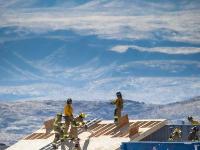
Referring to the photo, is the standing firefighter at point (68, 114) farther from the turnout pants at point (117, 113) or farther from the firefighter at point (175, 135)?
the firefighter at point (175, 135)

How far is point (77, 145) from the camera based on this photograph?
50.8 meters

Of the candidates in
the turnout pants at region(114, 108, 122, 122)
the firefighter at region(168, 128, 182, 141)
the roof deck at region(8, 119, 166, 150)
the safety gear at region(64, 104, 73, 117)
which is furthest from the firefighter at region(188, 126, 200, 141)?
the safety gear at region(64, 104, 73, 117)

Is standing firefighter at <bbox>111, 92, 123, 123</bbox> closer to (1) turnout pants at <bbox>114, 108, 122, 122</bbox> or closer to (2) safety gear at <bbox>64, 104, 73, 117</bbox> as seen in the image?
(1) turnout pants at <bbox>114, 108, 122, 122</bbox>

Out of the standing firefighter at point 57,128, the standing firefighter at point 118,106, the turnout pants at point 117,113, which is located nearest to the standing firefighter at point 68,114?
the standing firefighter at point 57,128

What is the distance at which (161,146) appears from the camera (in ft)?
142

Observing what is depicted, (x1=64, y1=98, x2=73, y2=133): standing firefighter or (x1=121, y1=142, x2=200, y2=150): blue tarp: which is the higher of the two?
(x1=64, y1=98, x2=73, y2=133): standing firefighter

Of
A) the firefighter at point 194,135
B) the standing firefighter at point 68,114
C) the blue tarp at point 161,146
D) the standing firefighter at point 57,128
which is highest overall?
the standing firefighter at point 68,114

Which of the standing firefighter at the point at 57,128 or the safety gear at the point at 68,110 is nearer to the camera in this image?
the safety gear at the point at 68,110

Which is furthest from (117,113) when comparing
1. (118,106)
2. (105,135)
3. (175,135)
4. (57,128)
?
(57,128)

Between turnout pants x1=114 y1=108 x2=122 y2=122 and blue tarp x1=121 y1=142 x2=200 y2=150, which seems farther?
turnout pants x1=114 y1=108 x2=122 y2=122

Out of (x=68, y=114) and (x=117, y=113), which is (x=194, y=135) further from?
(x=68, y=114)

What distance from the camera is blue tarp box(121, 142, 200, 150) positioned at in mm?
42500

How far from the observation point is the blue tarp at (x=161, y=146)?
139 ft

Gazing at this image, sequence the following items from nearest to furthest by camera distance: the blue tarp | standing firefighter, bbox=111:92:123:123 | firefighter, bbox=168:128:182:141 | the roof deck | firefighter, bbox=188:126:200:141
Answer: the blue tarp < firefighter, bbox=188:126:200:141 < the roof deck < firefighter, bbox=168:128:182:141 < standing firefighter, bbox=111:92:123:123
